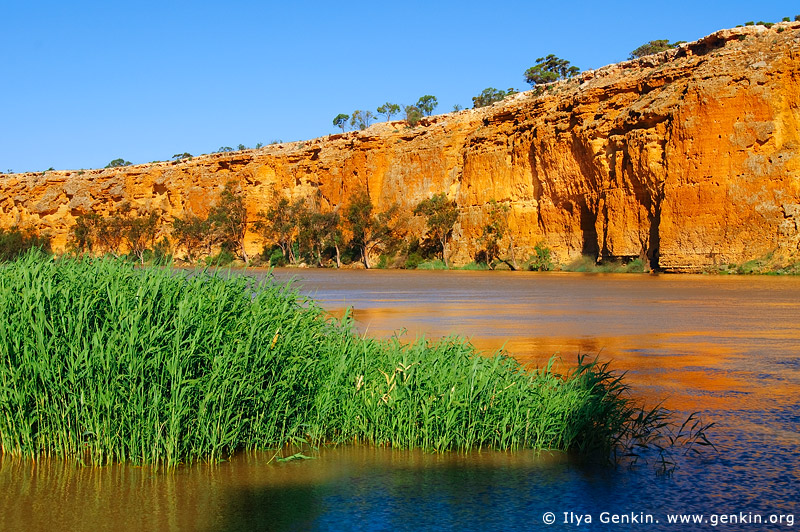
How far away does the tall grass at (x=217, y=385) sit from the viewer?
6.57 m

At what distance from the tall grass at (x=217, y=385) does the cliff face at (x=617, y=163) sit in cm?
3285

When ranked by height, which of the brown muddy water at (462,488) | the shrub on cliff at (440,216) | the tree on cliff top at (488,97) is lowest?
the brown muddy water at (462,488)

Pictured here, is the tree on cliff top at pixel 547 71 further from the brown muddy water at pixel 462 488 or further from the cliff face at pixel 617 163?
the brown muddy water at pixel 462 488

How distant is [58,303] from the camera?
6984 mm

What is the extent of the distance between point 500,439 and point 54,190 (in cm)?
8326

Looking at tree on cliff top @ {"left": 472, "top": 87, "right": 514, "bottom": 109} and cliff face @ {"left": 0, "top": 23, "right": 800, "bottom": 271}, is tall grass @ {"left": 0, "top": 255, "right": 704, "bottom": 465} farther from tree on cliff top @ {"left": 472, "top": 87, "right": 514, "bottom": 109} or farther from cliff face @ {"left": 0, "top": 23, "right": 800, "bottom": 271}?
tree on cliff top @ {"left": 472, "top": 87, "right": 514, "bottom": 109}

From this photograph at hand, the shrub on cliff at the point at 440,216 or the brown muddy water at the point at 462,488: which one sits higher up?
the shrub on cliff at the point at 440,216

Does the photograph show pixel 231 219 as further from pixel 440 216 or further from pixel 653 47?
pixel 653 47

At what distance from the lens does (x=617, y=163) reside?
146 feet

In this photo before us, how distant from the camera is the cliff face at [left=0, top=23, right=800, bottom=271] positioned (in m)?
37.1

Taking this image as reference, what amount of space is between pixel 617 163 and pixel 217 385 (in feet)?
135

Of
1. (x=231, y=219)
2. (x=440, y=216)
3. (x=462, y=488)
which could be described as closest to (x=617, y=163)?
(x=440, y=216)

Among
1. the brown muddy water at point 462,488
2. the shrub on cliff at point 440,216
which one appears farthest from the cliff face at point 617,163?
the brown muddy water at point 462,488

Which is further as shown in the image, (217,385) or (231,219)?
(231,219)
